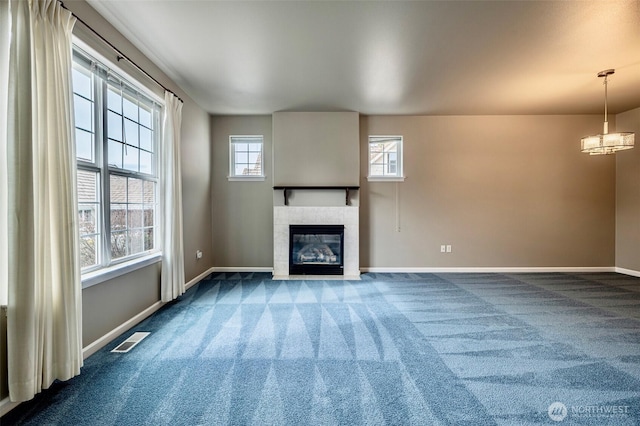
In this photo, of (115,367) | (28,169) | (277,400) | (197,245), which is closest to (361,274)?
(197,245)

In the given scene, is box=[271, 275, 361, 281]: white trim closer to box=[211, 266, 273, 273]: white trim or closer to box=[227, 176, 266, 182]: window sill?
box=[211, 266, 273, 273]: white trim

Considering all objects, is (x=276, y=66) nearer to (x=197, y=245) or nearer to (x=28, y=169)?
(x=28, y=169)

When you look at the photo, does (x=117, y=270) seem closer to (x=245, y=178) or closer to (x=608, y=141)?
(x=245, y=178)

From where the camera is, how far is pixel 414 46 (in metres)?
2.69

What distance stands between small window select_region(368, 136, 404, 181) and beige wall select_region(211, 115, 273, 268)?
1.87 m

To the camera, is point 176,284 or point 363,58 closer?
point 363,58

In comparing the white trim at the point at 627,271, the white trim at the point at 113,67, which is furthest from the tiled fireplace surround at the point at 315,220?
the white trim at the point at 627,271

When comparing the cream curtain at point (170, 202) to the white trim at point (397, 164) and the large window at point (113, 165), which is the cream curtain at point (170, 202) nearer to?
the large window at point (113, 165)

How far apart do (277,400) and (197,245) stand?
3191mm

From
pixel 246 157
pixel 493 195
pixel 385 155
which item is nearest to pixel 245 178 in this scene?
pixel 246 157

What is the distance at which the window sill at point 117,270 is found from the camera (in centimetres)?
219

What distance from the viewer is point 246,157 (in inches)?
196

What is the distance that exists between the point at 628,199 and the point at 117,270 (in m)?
7.49

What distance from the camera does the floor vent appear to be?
226cm
